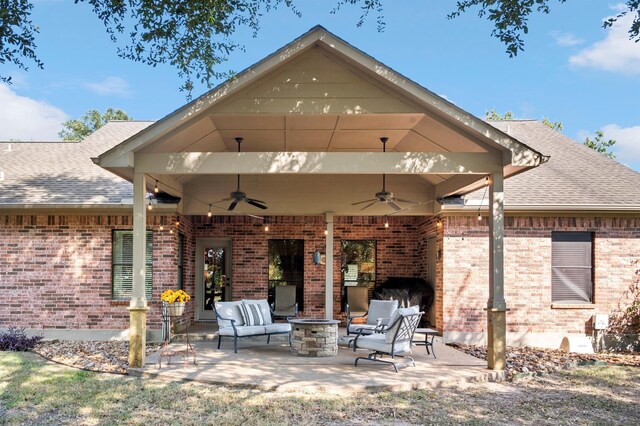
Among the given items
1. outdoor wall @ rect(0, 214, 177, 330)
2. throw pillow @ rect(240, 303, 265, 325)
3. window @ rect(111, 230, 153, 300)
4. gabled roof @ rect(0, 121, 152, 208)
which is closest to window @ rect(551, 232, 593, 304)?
throw pillow @ rect(240, 303, 265, 325)

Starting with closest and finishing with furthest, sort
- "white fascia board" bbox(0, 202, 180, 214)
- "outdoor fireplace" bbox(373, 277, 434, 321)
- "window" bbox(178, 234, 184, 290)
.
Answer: "white fascia board" bbox(0, 202, 180, 214) < "outdoor fireplace" bbox(373, 277, 434, 321) < "window" bbox(178, 234, 184, 290)

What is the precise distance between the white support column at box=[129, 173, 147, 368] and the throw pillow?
245 cm

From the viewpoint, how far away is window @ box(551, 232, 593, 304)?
12.0m

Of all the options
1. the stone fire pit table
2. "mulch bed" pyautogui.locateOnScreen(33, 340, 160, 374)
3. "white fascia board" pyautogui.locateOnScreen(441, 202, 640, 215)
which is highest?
"white fascia board" pyautogui.locateOnScreen(441, 202, 640, 215)

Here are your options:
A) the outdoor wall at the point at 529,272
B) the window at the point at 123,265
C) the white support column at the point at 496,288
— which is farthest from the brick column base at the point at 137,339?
the outdoor wall at the point at 529,272

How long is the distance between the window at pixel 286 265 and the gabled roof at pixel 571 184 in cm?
437

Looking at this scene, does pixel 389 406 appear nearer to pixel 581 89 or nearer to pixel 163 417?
pixel 163 417

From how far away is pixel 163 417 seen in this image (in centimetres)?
617

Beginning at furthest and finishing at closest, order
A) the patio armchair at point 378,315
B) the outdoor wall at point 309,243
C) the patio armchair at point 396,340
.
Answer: the outdoor wall at point 309,243, the patio armchair at point 378,315, the patio armchair at point 396,340

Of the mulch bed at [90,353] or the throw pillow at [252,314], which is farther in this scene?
the throw pillow at [252,314]

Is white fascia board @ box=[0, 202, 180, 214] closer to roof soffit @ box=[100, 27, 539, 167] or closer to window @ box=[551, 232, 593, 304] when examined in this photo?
roof soffit @ box=[100, 27, 539, 167]

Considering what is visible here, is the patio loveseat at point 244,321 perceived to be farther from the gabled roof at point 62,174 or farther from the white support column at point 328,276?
the gabled roof at point 62,174

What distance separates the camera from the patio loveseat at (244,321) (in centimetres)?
1025

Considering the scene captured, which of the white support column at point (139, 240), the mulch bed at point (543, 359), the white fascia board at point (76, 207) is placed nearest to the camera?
the white support column at point (139, 240)
